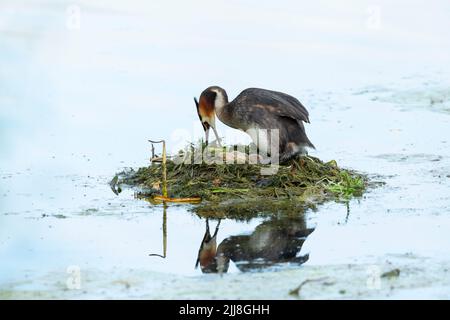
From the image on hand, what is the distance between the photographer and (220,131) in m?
12.3

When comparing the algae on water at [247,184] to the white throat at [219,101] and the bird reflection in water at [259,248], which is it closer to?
the bird reflection in water at [259,248]

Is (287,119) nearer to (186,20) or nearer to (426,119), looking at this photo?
(426,119)

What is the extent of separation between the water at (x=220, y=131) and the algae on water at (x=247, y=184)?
0.80ft

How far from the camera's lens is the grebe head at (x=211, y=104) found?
1116cm

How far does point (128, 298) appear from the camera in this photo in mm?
7000

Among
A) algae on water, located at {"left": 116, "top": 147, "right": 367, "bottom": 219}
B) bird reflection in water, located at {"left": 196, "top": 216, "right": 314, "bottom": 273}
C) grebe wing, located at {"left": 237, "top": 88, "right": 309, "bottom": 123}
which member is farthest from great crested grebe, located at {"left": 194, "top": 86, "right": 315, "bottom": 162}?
bird reflection in water, located at {"left": 196, "top": 216, "right": 314, "bottom": 273}

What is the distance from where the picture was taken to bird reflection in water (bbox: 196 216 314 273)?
7.82 m

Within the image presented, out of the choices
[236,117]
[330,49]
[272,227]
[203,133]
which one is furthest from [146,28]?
[272,227]

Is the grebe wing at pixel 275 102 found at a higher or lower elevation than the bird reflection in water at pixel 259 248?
higher

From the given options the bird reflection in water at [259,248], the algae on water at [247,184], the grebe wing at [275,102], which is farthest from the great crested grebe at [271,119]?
the bird reflection in water at [259,248]

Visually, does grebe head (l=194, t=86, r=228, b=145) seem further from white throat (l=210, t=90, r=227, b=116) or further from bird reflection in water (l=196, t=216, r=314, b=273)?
bird reflection in water (l=196, t=216, r=314, b=273)

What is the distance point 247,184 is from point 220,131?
2.47 metres

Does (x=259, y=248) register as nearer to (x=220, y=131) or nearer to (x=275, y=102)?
(x=275, y=102)

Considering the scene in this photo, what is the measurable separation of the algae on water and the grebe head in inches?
34.6
